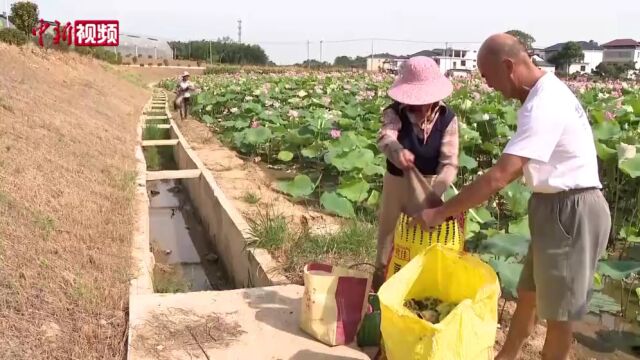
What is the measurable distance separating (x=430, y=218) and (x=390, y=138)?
484 mm

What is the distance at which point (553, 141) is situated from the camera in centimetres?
207

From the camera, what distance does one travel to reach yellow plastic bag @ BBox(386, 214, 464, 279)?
249 cm

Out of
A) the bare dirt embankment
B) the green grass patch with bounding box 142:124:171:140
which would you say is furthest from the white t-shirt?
the green grass patch with bounding box 142:124:171:140

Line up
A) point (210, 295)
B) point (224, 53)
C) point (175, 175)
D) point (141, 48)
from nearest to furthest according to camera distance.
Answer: point (210, 295), point (175, 175), point (141, 48), point (224, 53)

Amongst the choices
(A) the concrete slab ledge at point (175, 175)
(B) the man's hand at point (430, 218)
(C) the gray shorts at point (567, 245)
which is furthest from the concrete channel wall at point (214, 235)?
(C) the gray shorts at point (567, 245)

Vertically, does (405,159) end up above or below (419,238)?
above

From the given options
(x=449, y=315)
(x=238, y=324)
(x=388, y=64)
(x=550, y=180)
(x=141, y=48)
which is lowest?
(x=238, y=324)

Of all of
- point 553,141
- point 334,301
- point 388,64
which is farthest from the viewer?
point 388,64

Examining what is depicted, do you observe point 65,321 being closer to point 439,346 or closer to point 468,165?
point 439,346

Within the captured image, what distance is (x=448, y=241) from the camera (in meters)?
2.51

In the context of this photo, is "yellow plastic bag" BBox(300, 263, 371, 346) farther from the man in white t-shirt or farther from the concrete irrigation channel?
the man in white t-shirt

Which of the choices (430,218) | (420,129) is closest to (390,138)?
(420,129)

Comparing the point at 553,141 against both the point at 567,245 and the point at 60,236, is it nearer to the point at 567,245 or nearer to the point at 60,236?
the point at 567,245

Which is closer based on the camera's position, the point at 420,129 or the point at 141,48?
the point at 420,129
